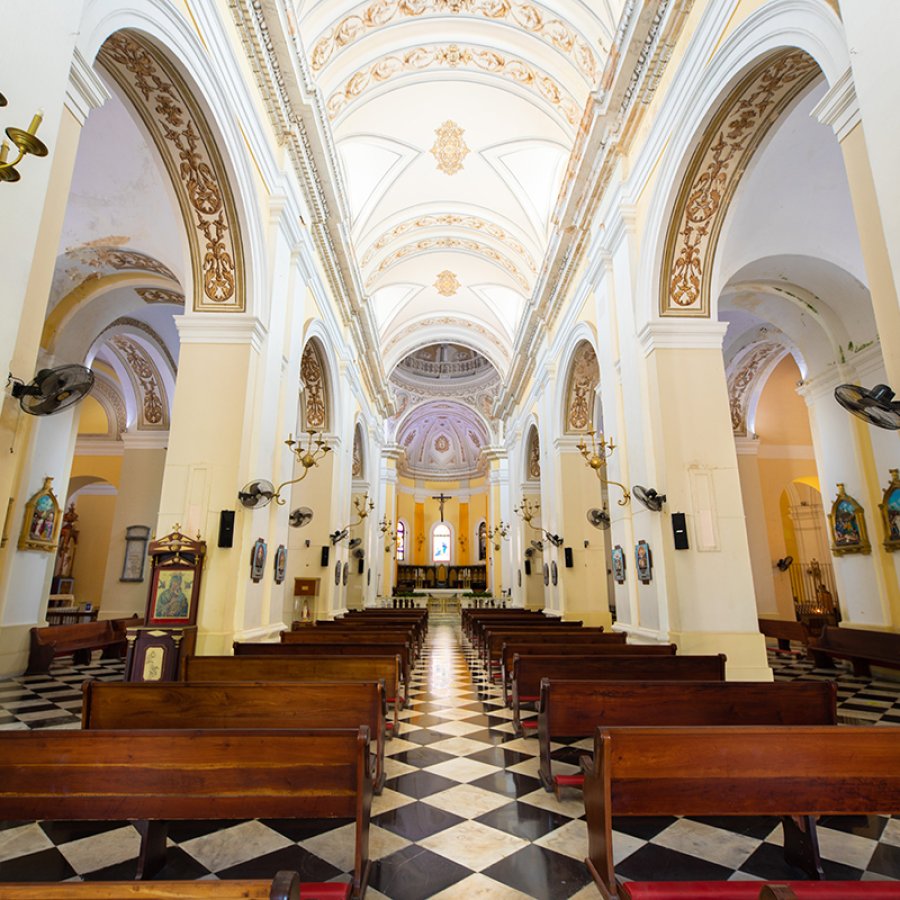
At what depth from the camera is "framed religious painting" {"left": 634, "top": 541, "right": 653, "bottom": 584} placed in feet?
21.2

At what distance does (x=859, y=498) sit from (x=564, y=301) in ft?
18.9

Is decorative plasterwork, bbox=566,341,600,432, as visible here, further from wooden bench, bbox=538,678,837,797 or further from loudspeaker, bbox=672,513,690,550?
wooden bench, bbox=538,678,837,797

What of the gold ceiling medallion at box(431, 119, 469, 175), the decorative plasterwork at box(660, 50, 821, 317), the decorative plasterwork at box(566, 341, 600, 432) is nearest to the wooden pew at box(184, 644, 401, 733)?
the decorative plasterwork at box(660, 50, 821, 317)

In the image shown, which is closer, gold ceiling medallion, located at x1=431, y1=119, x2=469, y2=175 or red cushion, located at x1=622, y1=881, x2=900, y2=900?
red cushion, located at x1=622, y1=881, x2=900, y2=900

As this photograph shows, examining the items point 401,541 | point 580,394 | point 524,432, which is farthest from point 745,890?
point 401,541

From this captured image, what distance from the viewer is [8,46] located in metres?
2.58

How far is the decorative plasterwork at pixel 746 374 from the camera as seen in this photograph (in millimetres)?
12477

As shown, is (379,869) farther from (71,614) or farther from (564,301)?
(71,614)

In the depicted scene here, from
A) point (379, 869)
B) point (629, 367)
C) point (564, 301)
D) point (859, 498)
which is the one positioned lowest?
point (379, 869)

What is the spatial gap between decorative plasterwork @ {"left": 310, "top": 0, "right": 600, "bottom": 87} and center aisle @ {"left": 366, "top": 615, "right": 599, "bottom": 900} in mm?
8758

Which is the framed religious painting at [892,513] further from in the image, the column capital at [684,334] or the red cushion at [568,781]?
the red cushion at [568,781]

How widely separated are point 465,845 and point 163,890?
1.88 metres

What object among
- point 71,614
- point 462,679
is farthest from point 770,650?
point 71,614

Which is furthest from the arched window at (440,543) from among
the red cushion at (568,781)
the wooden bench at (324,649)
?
the red cushion at (568,781)
